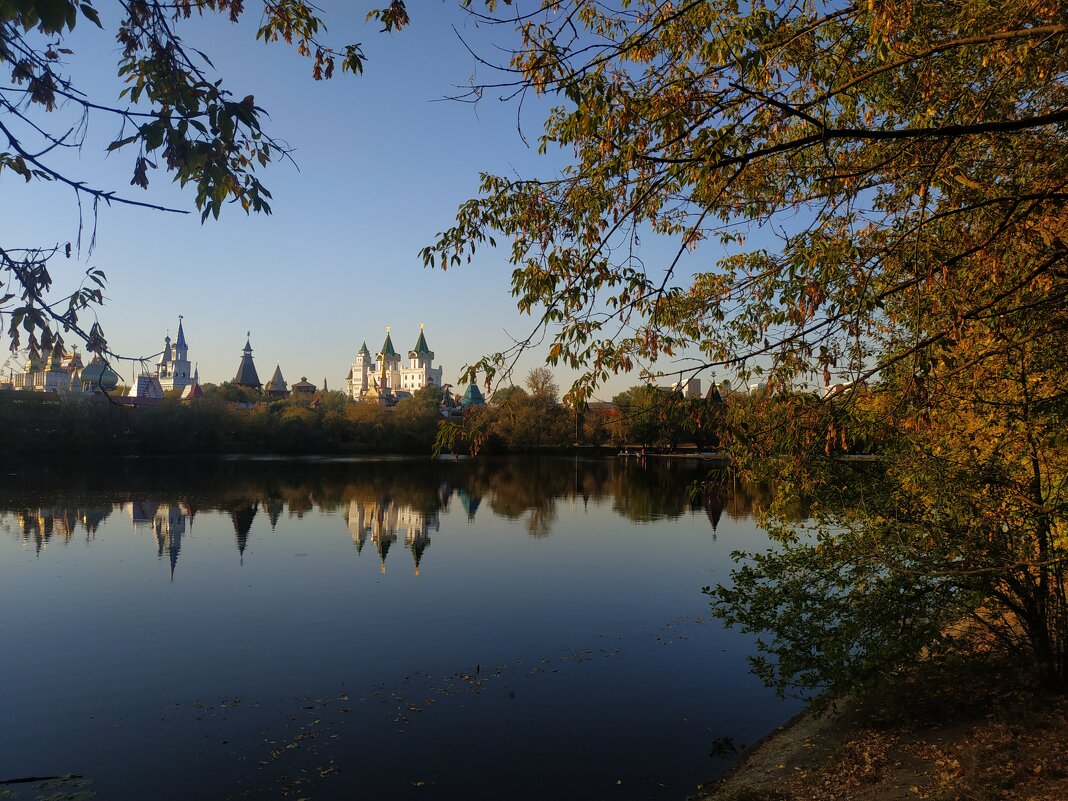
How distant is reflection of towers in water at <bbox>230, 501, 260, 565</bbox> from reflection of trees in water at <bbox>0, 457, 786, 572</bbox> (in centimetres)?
3

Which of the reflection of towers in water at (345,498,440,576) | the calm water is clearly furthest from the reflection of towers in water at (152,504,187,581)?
the reflection of towers in water at (345,498,440,576)

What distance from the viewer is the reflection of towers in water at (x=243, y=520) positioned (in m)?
20.9

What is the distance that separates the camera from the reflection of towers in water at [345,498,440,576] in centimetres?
2100

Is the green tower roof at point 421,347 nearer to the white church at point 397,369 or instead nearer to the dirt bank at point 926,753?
the white church at point 397,369

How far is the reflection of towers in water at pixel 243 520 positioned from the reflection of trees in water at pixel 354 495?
33mm

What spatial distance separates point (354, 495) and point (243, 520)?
877 cm

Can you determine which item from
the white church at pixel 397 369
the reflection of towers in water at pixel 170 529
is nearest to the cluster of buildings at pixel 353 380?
the white church at pixel 397 369

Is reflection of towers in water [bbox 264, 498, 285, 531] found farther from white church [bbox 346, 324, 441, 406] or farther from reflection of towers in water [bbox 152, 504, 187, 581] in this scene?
white church [bbox 346, 324, 441, 406]

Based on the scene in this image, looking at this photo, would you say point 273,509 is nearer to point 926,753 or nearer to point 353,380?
point 926,753

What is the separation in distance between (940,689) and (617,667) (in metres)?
4.76

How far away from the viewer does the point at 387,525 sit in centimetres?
2514

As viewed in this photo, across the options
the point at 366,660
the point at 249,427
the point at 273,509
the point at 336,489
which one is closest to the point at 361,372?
the point at 249,427

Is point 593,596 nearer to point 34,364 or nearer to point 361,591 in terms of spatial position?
point 361,591

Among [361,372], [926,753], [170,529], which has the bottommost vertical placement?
[170,529]
